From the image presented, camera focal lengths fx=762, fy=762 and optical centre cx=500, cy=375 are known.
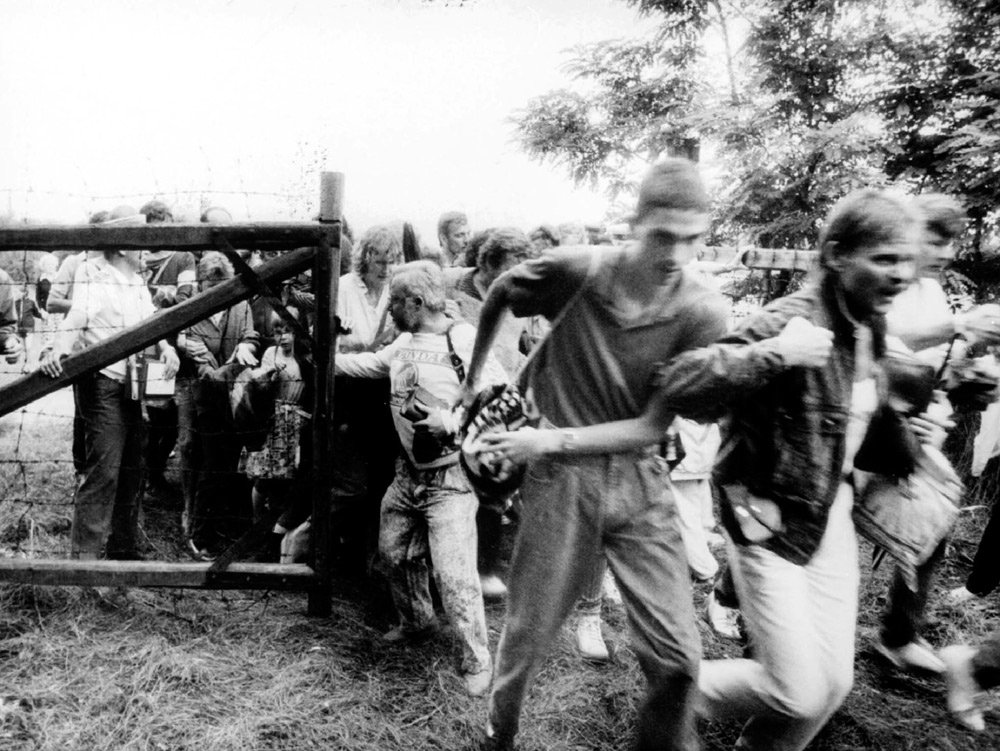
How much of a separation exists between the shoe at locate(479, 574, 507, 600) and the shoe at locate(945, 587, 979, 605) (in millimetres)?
2590

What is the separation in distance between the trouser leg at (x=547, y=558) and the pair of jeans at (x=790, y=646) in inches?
20.0

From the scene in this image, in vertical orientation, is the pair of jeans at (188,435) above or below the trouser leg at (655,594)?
below

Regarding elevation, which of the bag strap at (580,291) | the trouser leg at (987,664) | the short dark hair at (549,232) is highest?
the short dark hair at (549,232)

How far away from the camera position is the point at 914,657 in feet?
11.7

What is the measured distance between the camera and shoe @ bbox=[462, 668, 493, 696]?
10.3 ft

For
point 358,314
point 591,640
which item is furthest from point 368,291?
point 591,640

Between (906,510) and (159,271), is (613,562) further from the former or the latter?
(159,271)

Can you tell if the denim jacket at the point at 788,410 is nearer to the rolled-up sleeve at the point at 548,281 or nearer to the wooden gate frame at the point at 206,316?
the rolled-up sleeve at the point at 548,281

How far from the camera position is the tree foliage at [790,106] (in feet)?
24.3

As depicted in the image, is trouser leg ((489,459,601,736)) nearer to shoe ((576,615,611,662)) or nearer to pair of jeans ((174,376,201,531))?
shoe ((576,615,611,662))

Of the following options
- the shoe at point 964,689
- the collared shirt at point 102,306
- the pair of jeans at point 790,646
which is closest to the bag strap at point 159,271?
the collared shirt at point 102,306

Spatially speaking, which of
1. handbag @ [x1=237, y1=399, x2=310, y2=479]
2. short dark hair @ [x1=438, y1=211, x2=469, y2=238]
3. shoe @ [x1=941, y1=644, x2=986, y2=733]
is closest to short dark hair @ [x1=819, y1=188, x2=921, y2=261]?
shoe @ [x1=941, y1=644, x2=986, y2=733]

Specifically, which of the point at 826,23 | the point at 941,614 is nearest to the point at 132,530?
the point at 941,614

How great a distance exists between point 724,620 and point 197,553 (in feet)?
9.75
